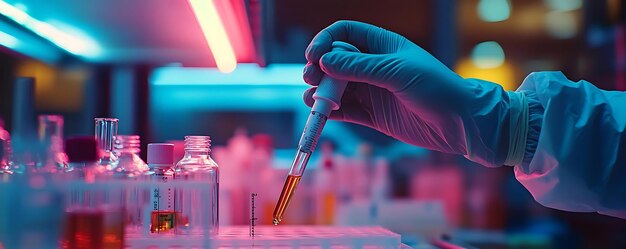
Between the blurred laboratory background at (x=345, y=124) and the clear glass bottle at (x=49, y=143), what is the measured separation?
1.03 m

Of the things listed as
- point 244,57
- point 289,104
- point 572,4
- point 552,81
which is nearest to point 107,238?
point 552,81

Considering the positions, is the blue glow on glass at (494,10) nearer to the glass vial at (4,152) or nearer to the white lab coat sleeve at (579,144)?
the white lab coat sleeve at (579,144)

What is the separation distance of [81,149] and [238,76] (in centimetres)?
205

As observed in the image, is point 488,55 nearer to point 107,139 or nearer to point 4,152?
point 107,139

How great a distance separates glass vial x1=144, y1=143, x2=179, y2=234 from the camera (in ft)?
3.59

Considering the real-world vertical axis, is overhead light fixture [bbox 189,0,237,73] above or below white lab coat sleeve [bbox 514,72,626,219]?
above

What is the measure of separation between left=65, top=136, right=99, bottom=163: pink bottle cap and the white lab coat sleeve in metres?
0.85

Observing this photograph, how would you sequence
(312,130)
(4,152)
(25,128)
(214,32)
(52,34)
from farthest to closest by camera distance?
1. (52,34)
2. (214,32)
3. (4,152)
4. (312,130)
5. (25,128)

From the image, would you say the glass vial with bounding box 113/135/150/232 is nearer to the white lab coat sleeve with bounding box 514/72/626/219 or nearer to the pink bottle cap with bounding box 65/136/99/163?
the pink bottle cap with bounding box 65/136/99/163

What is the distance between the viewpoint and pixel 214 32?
4.60 feet

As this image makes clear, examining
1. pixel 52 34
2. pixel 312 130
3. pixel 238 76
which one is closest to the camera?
pixel 312 130

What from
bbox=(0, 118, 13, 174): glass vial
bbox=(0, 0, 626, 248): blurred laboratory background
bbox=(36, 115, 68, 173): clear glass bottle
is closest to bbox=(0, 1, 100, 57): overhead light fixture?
bbox=(0, 0, 626, 248): blurred laboratory background

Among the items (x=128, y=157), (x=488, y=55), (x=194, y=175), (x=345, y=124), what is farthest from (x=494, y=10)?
(x=128, y=157)

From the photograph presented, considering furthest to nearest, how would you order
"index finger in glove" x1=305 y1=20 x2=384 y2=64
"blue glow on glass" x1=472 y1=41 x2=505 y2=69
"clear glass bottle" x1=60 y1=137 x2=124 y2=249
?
1. "blue glow on glass" x1=472 y1=41 x2=505 y2=69
2. "index finger in glove" x1=305 y1=20 x2=384 y2=64
3. "clear glass bottle" x1=60 y1=137 x2=124 y2=249
